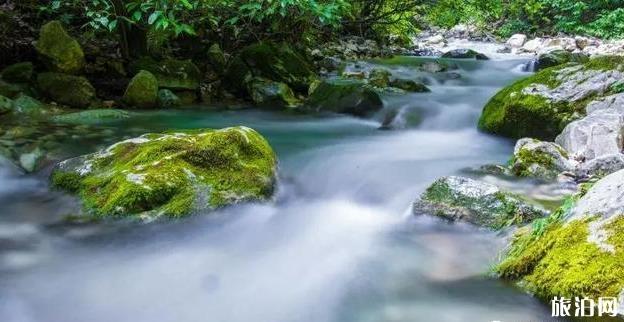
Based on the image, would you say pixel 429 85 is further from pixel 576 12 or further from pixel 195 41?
pixel 576 12

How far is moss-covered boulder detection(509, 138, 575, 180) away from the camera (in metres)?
4.62

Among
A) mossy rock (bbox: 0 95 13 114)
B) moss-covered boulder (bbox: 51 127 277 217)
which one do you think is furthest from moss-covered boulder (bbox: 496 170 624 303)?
mossy rock (bbox: 0 95 13 114)

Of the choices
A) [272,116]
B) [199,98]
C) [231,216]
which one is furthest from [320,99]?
[231,216]

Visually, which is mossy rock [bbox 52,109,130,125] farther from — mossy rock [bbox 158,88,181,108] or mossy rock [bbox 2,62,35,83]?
mossy rock [bbox 2,62,35,83]

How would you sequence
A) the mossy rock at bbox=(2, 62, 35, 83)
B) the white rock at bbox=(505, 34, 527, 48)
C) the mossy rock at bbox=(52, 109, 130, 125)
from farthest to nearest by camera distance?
the white rock at bbox=(505, 34, 527, 48)
the mossy rock at bbox=(2, 62, 35, 83)
the mossy rock at bbox=(52, 109, 130, 125)

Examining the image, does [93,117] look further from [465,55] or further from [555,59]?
[465,55]

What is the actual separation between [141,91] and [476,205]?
222 inches

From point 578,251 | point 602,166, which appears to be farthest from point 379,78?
point 578,251

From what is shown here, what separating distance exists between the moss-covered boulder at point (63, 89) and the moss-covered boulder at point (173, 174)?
342 centimetres

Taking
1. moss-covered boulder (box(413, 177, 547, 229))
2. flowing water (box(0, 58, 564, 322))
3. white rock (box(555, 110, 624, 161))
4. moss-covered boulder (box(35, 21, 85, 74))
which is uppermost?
moss-covered boulder (box(35, 21, 85, 74))

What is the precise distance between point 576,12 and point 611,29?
2.12m

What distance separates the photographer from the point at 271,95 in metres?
8.73

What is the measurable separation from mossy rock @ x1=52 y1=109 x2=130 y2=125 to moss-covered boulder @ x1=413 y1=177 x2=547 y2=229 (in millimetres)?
4707

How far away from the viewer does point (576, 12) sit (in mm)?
18141
